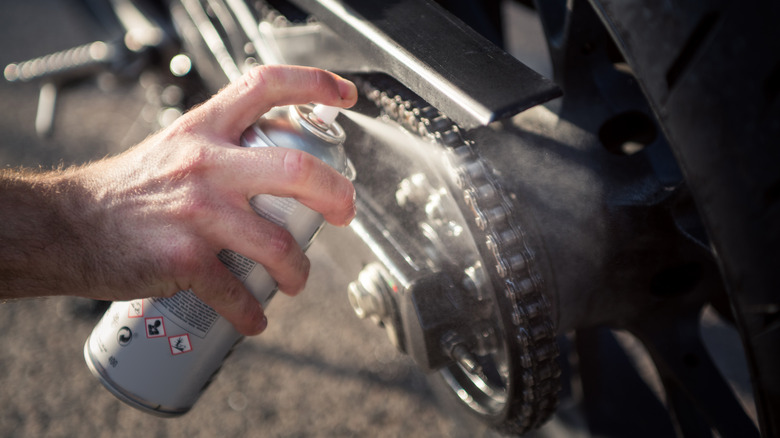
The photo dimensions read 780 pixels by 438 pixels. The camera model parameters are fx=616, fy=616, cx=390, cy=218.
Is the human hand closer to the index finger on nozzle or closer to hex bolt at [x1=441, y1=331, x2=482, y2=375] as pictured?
the index finger on nozzle

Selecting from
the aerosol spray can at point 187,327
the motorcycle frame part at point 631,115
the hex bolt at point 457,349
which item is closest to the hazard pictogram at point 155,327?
the aerosol spray can at point 187,327

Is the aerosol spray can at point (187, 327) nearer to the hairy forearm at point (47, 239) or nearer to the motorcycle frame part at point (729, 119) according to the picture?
the hairy forearm at point (47, 239)

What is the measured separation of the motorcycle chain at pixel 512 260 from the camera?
0.68m

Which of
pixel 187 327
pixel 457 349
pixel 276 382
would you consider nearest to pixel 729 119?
pixel 457 349

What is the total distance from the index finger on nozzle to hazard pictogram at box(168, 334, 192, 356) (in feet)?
0.86

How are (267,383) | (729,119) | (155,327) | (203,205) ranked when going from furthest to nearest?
(267,383), (155,327), (203,205), (729,119)

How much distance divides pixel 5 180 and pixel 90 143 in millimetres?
1484

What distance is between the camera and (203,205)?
678mm

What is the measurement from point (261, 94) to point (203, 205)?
0.48ft

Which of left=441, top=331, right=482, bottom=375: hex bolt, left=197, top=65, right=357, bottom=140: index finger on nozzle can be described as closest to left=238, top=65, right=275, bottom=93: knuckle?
left=197, top=65, right=357, bottom=140: index finger on nozzle

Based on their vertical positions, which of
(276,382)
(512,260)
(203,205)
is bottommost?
(276,382)

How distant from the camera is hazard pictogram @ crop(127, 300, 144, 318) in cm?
78

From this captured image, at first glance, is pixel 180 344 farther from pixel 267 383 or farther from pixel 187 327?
pixel 267 383

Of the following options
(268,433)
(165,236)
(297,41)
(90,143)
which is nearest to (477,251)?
(165,236)
